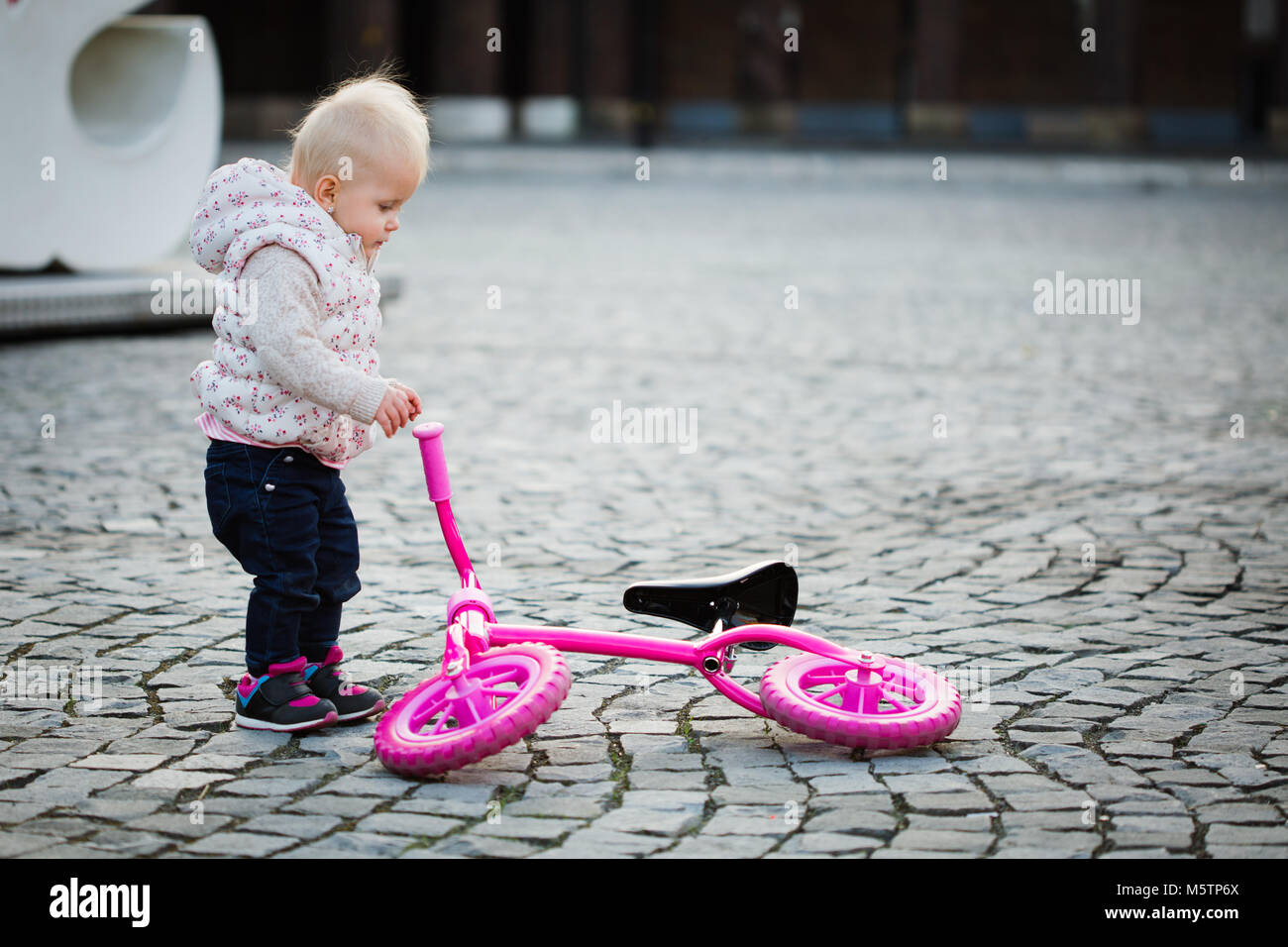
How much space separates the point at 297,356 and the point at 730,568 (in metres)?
1.99

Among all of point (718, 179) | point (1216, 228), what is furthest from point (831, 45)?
point (1216, 228)

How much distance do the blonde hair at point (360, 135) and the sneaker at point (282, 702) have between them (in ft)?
3.49

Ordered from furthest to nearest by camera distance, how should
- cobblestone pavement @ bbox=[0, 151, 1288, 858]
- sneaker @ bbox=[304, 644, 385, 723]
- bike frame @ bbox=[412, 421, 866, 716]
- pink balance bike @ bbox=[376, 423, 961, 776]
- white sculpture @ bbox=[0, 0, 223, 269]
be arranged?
1. white sculpture @ bbox=[0, 0, 223, 269]
2. sneaker @ bbox=[304, 644, 385, 723]
3. bike frame @ bbox=[412, 421, 866, 716]
4. pink balance bike @ bbox=[376, 423, 961, 776]
5. cobblestone pavement @ bbox=[0, 151, 1288, 858]

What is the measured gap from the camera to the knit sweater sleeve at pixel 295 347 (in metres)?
3.11

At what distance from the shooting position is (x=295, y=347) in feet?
10.2

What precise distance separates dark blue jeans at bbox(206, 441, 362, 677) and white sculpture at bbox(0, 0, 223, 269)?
6091 mm

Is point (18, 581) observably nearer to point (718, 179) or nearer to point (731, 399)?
point (731, 399)

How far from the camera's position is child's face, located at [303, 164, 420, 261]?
3.20 metres

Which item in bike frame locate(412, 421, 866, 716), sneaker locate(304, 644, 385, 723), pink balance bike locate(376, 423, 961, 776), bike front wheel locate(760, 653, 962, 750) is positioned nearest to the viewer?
pink balance bike locate(376, 423, 961, 776)

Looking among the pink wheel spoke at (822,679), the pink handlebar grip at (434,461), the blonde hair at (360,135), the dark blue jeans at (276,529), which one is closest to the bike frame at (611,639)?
the pink handlebar grip at (434,461)

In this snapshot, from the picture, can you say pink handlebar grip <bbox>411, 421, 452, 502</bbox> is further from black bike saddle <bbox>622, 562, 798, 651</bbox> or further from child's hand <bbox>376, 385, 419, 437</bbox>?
black bike saddle <bbox>622, 562, 798, 651</bbox>

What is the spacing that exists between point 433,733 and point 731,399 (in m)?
4.49

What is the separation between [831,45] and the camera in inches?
1323

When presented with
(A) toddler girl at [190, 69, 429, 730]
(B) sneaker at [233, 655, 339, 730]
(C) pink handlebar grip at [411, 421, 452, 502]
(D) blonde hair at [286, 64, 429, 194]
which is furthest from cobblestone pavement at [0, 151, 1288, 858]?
(D) blonde hair at [286, 64, 429, 194]
